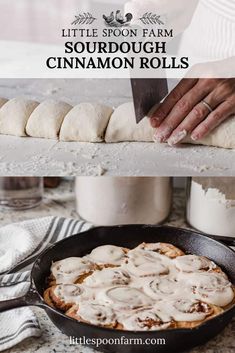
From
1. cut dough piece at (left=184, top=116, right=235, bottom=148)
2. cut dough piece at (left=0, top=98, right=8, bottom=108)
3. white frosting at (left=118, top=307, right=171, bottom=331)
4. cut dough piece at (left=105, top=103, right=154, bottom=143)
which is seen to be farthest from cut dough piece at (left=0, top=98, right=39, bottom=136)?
white frosting at (left=118, top=307, right=171, bottom=331)

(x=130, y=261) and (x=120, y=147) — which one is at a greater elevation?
(x=120, y=147)

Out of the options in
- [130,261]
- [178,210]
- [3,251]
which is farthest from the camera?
[178,210]

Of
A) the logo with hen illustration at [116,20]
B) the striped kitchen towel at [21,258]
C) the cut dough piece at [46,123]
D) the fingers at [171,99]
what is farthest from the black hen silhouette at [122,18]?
the striped kitchen towel at [21,258]

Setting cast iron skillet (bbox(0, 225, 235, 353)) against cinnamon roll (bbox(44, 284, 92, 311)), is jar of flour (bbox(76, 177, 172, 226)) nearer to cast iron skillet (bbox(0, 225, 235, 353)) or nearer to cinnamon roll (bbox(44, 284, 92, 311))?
cast iron skillet (bbox(0, 225, 235, 353))

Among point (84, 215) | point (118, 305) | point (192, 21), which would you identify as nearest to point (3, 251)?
point (84, 215)

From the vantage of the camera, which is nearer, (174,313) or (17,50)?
(174,313)

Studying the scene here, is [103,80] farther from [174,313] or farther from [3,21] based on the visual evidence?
[174,313]

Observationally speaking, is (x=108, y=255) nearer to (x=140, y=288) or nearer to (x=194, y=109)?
Answer: (x=140, y=288)
